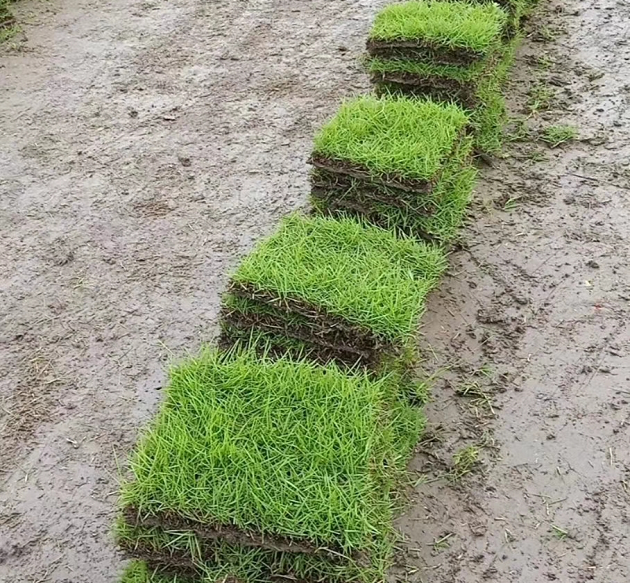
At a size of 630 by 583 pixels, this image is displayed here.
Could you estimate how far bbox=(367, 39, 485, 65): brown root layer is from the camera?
3305mm

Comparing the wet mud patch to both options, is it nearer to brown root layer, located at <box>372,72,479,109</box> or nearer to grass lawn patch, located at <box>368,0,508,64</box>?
brown root layer, located at <box>372,72,479,109</box>

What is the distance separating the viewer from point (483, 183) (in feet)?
12.0

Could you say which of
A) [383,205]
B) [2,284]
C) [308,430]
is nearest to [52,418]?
[2,284]

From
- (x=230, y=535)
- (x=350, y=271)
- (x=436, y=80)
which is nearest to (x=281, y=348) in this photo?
(x=350, y=271)

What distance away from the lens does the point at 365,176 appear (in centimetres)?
271

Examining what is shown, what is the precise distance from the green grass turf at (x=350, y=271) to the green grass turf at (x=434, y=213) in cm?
10

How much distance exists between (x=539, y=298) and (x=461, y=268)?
34 cm

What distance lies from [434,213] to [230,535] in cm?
147

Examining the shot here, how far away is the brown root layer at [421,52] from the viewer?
3.30 metres

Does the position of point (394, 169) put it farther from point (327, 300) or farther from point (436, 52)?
point (436, 52)

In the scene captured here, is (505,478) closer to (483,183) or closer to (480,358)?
(480,358)

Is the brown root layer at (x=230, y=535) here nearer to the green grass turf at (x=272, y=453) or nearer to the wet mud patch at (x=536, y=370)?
the green grass turf at (x=272, y=453)

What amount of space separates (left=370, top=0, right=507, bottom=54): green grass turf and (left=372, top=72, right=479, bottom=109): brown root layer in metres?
0.15

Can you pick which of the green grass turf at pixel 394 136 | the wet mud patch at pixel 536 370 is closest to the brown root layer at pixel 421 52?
the green grass turf at pixel 394 136
